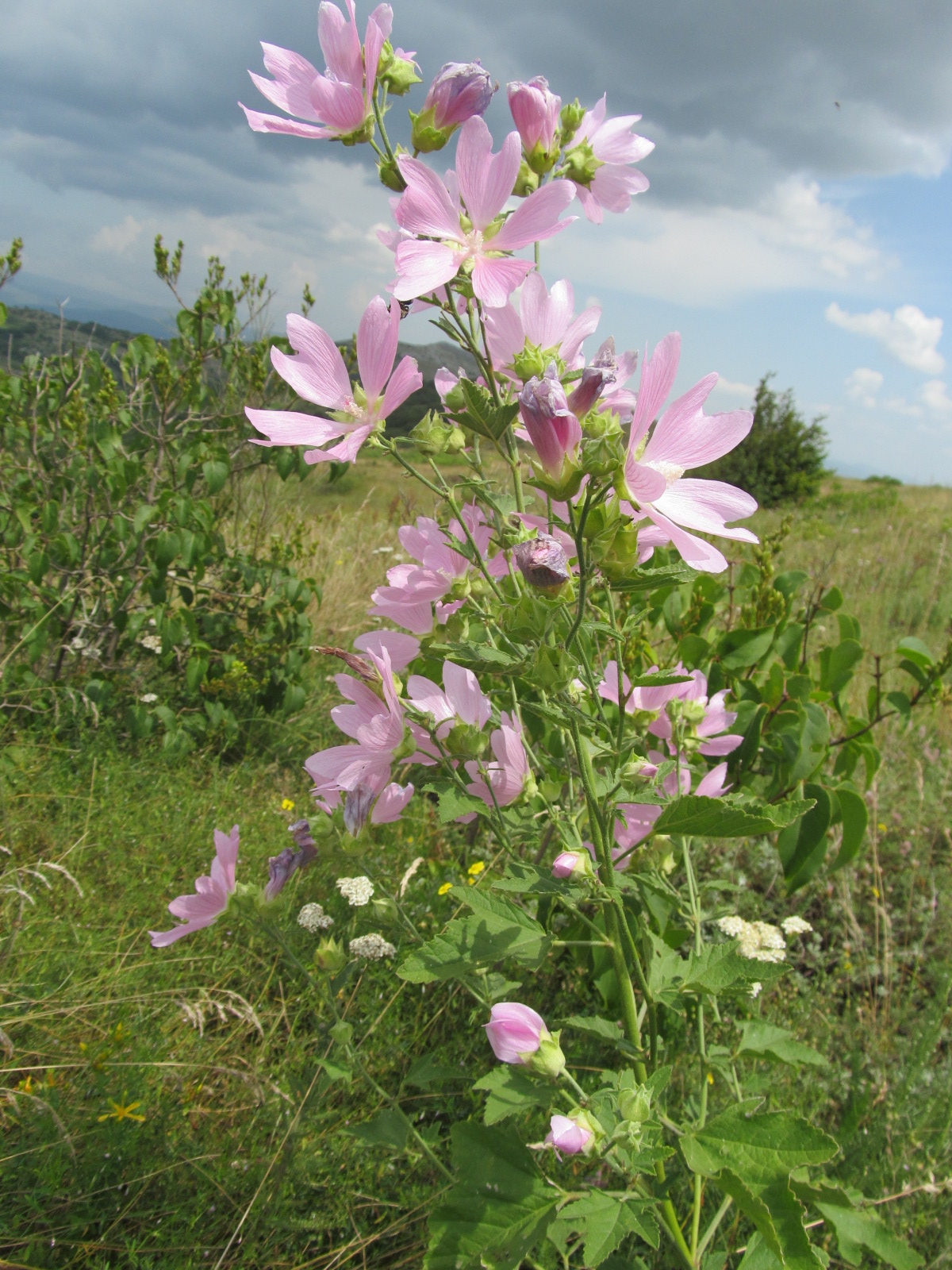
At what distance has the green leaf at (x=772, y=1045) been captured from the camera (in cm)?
125

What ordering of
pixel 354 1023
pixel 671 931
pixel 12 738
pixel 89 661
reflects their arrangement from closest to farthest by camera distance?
1. pixel 671 931
2. pixel 354 1023
3. pixel 12 738
4. pixel 89 661

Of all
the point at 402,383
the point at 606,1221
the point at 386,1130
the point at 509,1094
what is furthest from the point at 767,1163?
the point at 402,383

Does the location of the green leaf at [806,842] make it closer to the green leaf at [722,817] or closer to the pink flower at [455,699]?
the green leaf at [722,817]

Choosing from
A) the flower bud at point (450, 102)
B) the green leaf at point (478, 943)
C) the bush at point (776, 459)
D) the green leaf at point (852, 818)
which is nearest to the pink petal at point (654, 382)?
the flower bud at point (450, 102)

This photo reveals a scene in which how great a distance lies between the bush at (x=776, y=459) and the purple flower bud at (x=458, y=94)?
13270 mm

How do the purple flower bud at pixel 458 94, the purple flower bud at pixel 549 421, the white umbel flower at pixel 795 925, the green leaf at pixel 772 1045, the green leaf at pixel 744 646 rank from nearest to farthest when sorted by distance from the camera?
1. the purple flower bud at pixel 549 421
2. the purple flower bud at pixel 458 94
3. the green leaf at pixel 772 1045
4. the green leaf at pixel 744 646
5. the white umbel flower at pixel 795 925

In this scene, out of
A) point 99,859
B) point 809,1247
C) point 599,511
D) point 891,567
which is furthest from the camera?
point 891,567

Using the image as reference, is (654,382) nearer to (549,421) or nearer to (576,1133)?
(549,421)

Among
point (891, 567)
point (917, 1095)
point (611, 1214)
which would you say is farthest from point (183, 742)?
point (891, 567)

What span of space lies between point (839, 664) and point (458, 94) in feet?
4.86

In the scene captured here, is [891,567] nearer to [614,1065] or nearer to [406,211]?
[614,1065]

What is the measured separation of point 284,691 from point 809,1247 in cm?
257

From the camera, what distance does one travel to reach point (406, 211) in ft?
2.61

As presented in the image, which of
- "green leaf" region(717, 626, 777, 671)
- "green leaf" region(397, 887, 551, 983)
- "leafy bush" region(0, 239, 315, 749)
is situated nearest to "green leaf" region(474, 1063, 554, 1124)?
"green leaf" region(397, 887, 551, 983)
